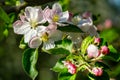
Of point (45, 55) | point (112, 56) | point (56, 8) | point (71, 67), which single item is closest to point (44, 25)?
point (56, 8)

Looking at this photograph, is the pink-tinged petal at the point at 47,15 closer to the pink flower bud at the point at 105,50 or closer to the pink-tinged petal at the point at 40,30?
the pink-tinged petal at the point at 40,30

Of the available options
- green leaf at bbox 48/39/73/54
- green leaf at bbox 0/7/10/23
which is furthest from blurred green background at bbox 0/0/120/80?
green leaf at bbox 48/39/73/54

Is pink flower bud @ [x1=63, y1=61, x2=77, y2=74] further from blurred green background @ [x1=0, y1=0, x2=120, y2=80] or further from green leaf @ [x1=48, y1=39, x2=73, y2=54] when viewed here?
blurred green background @ [x1=0, y1=0, x2=120, y2=80]

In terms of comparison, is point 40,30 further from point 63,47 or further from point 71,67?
point 71,67

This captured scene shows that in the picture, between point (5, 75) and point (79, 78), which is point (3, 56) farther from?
point (79, 78)

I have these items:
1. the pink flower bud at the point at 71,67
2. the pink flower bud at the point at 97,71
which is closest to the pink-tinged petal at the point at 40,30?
the pink flower bud at the point at 71,67

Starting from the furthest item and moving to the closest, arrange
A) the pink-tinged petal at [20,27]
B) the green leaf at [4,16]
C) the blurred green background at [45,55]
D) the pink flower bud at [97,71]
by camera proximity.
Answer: the blurred green background at [45,55] < the green leaf at [4,16] < the pink-tinged petal at [20,27] < the pink flower bud at [97,71]

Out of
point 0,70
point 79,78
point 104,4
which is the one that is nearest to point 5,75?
point 0,70
